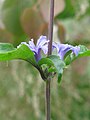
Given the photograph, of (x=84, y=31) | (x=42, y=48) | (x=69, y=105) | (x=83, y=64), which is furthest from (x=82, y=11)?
(x=42, y=48)

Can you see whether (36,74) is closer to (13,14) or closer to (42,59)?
(13,14)

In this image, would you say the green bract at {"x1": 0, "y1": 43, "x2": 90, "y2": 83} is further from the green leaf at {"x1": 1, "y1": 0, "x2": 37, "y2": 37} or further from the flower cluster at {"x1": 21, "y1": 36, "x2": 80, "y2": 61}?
the green leaf at {"x1": 1, "y1": 0, "x2": 37, "y2": 37}

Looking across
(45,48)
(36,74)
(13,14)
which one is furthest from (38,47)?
(36,74)

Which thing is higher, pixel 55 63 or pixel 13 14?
pixel 13 14

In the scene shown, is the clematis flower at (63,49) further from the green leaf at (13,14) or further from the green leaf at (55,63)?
the green leaf at (13,14)

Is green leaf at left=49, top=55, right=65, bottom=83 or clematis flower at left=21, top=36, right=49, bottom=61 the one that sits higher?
clematis flower at left=21, top=36, right=49, bottom=61

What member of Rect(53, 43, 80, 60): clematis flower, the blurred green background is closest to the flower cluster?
Rect(53, 43, 80, 60): clematis flower
